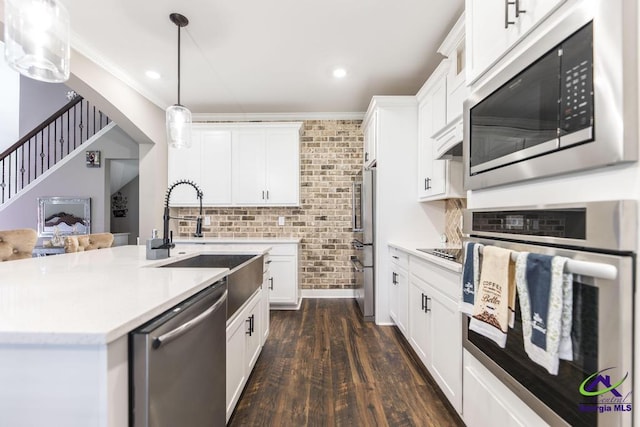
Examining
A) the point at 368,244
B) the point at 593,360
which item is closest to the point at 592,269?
the point at 593,360

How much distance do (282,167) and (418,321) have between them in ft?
8.59

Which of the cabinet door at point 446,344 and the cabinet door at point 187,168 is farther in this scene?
the cabinet door at point 187,168

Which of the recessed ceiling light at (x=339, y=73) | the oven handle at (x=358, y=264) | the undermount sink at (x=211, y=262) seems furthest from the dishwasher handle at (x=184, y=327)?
the recessed ceiling light at (x=339, y=73)

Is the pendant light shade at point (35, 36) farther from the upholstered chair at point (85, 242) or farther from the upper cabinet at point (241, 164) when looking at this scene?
the upper cabinet at point (241, 164)

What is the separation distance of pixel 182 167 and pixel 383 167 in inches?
109

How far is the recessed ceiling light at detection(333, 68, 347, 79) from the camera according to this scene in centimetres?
303

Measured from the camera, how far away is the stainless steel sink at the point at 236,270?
1551mm

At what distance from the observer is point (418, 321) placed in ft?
7.34

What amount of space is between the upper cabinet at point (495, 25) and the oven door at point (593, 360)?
2.35 feet

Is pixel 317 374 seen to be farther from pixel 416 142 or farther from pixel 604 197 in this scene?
pixel 416 142

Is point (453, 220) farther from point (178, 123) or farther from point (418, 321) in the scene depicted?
point (178, 123)

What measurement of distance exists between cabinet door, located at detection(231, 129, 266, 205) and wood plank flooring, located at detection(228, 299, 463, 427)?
185cm

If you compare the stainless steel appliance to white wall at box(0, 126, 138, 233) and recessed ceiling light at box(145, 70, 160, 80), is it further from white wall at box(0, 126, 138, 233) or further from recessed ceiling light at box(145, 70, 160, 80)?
white wall at box(0, 126, 138, 233)

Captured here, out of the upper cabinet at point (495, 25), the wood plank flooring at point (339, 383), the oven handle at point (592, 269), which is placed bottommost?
the wood plank flooring at point (339, 383)
